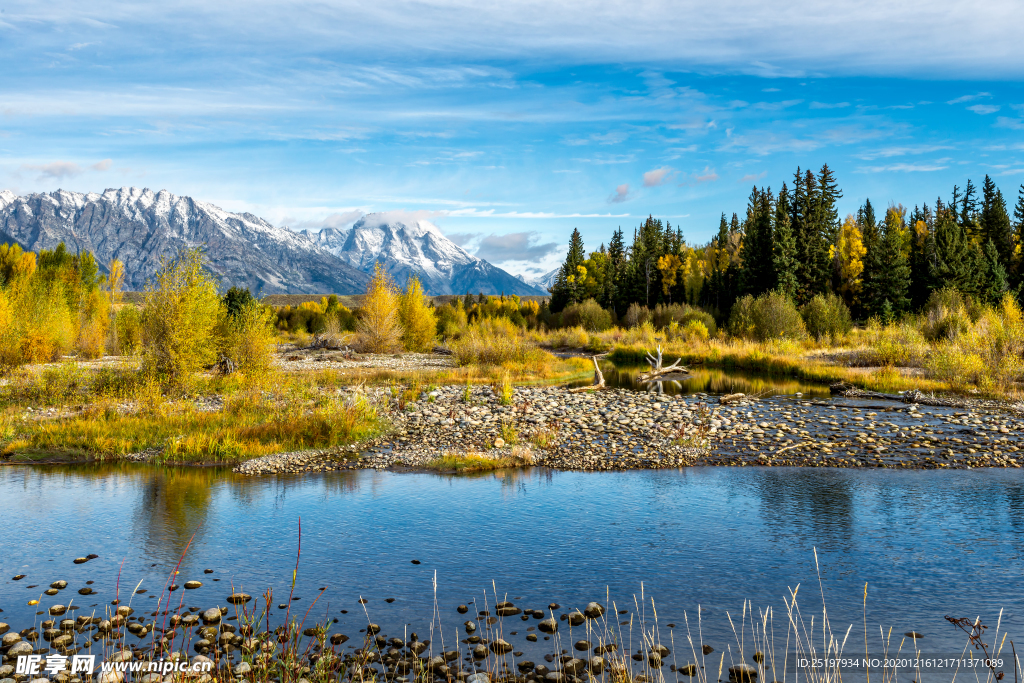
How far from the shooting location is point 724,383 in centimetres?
2736

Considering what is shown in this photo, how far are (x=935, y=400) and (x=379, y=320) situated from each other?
28.6 meters

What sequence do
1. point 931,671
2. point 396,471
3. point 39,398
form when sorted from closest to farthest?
1. point 931,671
2. point 396,471
3. point 39,398

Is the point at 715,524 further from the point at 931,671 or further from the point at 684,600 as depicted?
the point at 931,671

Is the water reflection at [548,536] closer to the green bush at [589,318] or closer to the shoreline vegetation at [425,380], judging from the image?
the shoreline vegetation at [425,380]

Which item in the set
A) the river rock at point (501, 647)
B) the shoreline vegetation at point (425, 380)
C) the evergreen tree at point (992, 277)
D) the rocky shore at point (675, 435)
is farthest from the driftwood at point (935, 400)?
the evergreen tree at point (992, 277)

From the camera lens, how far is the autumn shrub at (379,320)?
127 ft

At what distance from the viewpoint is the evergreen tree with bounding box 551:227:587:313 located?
78.2m

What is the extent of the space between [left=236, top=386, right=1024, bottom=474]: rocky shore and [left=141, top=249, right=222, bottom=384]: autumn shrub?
6.56 meters

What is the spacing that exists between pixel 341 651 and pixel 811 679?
400 centimetres

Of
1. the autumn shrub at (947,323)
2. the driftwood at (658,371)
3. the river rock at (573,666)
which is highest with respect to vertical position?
the autumn shrub at (947,323)

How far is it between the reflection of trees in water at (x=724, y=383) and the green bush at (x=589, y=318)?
29.2m

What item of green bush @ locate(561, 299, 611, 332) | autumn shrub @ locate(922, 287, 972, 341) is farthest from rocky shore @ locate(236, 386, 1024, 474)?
green bush @ locate(561, 299, 611, 332)

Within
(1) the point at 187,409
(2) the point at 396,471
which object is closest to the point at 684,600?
(2) the point at 396,471

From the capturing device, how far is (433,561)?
26.6 ft
